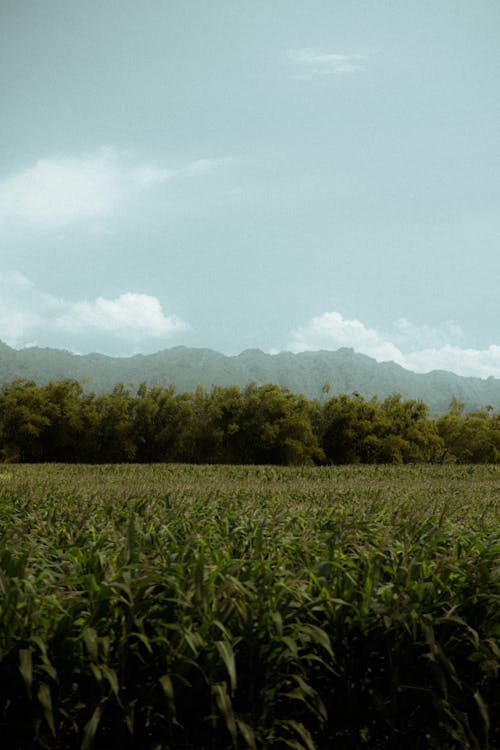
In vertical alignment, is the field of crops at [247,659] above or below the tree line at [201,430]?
above

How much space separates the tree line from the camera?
44.9 meters

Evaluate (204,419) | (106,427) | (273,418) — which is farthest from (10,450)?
(273,418)

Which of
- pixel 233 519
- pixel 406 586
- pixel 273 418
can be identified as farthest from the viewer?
pixel 273 418

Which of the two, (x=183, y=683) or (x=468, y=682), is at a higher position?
(x=183, y=683)

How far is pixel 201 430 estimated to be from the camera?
45.8 meters

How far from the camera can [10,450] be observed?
144 feet

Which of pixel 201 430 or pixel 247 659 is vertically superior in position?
pixel 247 659

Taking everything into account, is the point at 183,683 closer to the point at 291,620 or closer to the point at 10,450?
the point at 291,620

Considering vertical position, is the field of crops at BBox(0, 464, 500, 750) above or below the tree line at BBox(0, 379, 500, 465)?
above

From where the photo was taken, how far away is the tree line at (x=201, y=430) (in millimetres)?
44875

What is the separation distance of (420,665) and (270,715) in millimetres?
827

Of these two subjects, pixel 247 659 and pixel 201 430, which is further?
pixel 201 430

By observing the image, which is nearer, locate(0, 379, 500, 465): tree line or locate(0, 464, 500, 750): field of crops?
locate(0, 464, 500, 750): field of crops

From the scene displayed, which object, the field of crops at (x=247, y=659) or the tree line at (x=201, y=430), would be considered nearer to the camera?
the field of crops at (x=247, y=659)
